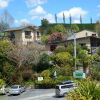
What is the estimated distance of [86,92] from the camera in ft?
66.4

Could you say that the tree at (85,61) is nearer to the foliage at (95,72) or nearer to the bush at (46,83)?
the foliage at (95,72)

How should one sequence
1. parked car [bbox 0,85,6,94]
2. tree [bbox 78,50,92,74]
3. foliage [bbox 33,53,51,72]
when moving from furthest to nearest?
foliage [bbox 33,53,51,72]
tree [bbox 78,50,92,74]
parked car [bbox 0,85,6,94]

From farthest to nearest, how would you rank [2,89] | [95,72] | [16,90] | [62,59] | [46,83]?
[62,59] < [95,72] < [46,83] < [2,89] < [16,90]

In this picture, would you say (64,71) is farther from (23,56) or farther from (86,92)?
(86,92)

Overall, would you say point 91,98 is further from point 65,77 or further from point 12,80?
point 12,80

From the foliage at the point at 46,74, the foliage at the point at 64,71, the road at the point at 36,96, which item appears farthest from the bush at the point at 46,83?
the foliage at the point at 64,71

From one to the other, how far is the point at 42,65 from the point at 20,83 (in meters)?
6.11

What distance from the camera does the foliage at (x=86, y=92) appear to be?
65.9ft

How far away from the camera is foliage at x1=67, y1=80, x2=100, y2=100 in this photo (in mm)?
20078

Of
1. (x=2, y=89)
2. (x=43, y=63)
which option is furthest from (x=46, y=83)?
(x=43, y=63)

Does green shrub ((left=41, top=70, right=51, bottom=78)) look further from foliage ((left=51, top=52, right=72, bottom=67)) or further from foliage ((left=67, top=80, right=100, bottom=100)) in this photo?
foliage ((left=67, top=80, right=100, bottom=100))

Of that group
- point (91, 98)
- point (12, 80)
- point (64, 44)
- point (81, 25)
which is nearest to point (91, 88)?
point (91, 98)

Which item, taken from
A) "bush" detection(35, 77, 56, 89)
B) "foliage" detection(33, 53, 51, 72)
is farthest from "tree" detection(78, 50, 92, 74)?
→ "bush" detection(35, 77, 56, 89)

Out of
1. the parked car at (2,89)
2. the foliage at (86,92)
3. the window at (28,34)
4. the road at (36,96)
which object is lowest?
the road at (36,96)
